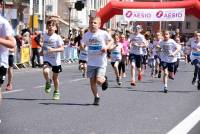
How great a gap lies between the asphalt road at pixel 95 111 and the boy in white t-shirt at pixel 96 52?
18.9 inches

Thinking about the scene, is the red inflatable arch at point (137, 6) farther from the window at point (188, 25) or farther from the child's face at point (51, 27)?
the window at point (188, 25)

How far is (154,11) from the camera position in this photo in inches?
1268

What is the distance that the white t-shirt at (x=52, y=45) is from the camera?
13.3 m

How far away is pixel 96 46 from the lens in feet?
41.4

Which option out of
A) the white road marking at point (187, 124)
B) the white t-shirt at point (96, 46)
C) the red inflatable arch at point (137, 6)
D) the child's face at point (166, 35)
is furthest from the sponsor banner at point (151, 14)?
the white road marking at point (187, 124)

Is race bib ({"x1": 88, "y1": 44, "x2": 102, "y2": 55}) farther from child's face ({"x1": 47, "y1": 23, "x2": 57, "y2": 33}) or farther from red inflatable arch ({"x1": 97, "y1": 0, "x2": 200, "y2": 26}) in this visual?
red inflatable arch ({"x1": 97, "y1": 0, "x2": 200, "y2": 26})

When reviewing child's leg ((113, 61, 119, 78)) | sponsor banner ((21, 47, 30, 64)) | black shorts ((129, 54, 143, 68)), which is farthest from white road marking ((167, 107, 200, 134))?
sponsor banner ((21, 47, 30, 64))

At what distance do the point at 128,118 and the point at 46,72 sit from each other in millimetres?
3312

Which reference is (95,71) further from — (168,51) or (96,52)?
(168,51)

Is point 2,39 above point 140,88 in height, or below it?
above

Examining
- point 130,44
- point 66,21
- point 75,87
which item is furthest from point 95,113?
point 66,21

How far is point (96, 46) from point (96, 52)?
120 mm

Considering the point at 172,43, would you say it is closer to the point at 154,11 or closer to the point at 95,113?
the point at 95,113

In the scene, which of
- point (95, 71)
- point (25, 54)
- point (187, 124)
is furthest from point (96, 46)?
point (25, 54)
